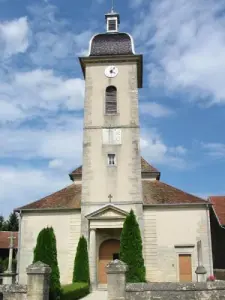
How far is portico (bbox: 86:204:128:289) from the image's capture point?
21906 millimetres

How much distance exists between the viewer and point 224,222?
88.0ft

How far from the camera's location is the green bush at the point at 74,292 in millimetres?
14623

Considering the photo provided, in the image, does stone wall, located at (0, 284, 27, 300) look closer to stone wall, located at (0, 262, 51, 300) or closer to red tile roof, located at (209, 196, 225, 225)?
stone wall, located at (0, 262, 51, 300)

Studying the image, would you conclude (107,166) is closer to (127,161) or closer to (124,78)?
(127,161)

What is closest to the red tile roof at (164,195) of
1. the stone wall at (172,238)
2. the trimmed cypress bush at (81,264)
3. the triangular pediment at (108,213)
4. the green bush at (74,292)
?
the stone wall at (172,238)

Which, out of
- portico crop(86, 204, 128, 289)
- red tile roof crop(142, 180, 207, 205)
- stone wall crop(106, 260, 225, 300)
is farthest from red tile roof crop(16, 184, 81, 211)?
stone wall crop(106, 260, 225, 300)

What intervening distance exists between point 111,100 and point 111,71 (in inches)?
74.9

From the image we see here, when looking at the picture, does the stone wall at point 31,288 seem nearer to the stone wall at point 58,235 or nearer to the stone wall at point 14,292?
the stone wall at point 14,292

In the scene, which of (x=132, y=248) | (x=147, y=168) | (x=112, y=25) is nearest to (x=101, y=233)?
(x=132, y=248)

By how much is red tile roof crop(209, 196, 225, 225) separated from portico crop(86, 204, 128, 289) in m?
8.13

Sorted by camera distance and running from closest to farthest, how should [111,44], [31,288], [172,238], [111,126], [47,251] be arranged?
[31,288]
[47,251]
[172,238]
[111,126]
[111,44]

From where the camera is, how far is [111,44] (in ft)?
83.9

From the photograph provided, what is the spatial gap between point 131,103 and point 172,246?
28.5ft

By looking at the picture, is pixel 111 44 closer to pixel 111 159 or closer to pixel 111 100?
pixel 111 100
